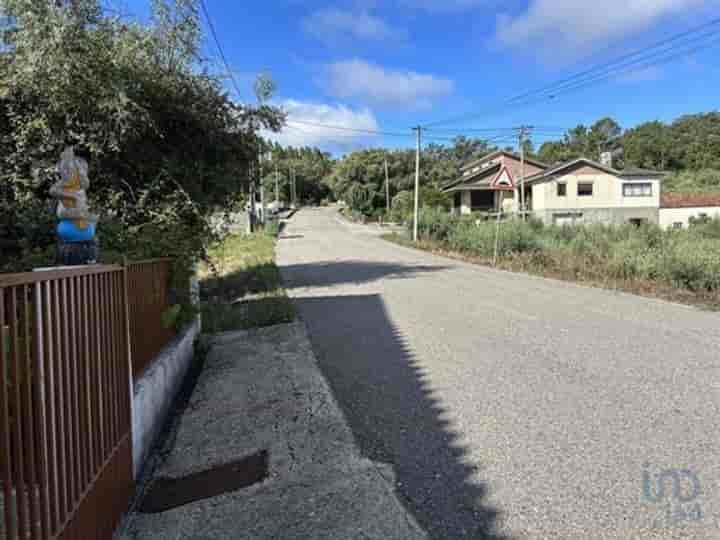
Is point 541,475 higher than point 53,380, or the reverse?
point 53,380

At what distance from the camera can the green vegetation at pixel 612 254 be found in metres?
9.60

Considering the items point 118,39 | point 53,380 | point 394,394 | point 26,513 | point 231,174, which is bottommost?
point 394,394

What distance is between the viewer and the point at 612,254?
39.8 feet

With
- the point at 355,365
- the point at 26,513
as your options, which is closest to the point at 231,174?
the point at 355,365

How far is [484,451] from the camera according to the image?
3.37m

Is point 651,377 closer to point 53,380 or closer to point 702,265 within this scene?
point 53,380

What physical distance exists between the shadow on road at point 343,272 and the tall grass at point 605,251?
295 cm

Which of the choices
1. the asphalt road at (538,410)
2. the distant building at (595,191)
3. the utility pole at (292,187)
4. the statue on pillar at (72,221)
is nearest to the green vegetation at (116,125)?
the statue on pillar at (72,221)

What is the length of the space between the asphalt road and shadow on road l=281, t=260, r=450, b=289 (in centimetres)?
388

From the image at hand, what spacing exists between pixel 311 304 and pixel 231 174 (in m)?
2.83

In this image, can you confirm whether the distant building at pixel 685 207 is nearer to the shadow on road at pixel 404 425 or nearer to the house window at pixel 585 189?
the house window at pixel 585 189

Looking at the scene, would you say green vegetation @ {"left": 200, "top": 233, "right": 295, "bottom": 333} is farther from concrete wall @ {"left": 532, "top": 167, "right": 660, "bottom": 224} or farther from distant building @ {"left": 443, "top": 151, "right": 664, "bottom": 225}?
concrete wall @ {"left": 532, "top": 167, "right": 660, "bottom": 224}

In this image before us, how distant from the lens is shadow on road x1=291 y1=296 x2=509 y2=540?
2.68 metres

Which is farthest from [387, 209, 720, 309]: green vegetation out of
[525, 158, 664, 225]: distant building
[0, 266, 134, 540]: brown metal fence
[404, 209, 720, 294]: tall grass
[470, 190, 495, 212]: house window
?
[470, 190, 495, 212]: house window
